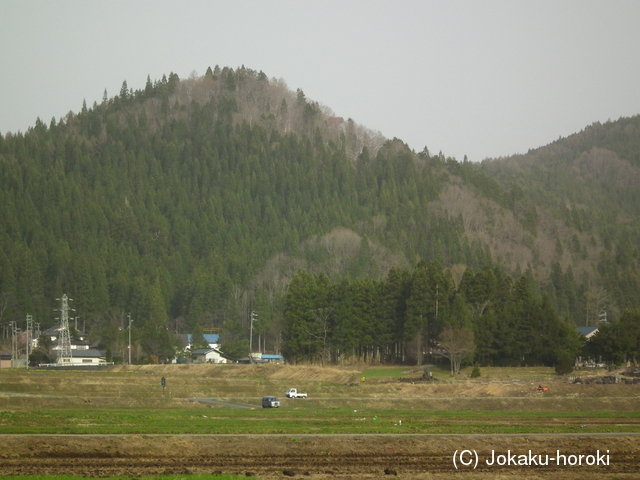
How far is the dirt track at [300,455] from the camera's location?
2736 cm

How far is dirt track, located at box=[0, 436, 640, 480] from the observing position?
1077 inches

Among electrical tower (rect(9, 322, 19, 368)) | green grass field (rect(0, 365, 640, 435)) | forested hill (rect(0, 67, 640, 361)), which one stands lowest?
green grass field (rect(0, 365, 640, 435))

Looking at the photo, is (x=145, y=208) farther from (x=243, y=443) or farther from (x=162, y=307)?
(x=243, y=443)

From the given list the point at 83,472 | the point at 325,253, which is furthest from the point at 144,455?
the point at 325,253

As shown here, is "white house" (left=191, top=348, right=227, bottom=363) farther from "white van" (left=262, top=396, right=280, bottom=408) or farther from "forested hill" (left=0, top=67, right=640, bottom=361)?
"white van" (left=262, top=396, right=280, bottom=408)

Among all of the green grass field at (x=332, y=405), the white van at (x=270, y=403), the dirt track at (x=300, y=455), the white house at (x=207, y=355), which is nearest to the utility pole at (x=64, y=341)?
the white house at (x=207, y=355)

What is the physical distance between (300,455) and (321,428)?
22.8 feet

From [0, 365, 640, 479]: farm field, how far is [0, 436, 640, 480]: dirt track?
4cm

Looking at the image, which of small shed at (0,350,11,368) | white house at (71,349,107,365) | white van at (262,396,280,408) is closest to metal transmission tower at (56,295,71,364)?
white house at (71,349,107,365)

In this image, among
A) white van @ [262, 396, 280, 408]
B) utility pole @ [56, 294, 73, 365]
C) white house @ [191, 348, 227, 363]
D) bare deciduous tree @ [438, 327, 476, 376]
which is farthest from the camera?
white house @ [191, 348, 227, 363]

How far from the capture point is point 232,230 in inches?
7023

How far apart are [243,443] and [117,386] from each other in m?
37.2

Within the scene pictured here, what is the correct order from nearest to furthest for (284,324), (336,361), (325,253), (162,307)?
(336,361) → (284,324) → (162,307) → (325,253)

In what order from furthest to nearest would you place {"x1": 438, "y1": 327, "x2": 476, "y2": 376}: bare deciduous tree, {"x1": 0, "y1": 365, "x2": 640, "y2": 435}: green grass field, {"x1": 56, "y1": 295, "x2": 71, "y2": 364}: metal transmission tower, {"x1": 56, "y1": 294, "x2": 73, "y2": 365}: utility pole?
{"x1": 56, "y1": 295, "x2": 71, "y2": 364}: metal transmission tower
{"x1": 56, "y1": 294, "x2": 73, "y2": 365}: utility pole
{"x1": 438, "y1": 327, "x2": 476, "y2": 376}: bare deciduous tree
{"x1": 0, "y1": 365, "x2": 640, "y2": 435}: green grass field
